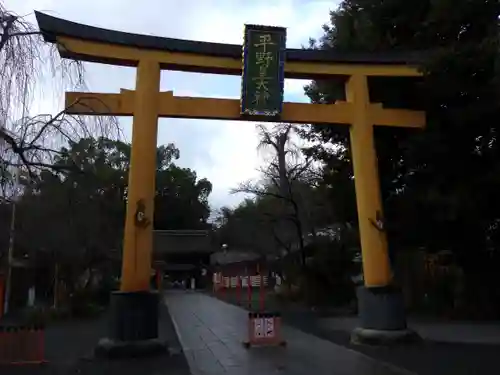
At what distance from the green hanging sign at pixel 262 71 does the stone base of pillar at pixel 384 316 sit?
15.2 ft

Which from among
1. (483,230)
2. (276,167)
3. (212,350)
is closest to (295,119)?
(212,350)

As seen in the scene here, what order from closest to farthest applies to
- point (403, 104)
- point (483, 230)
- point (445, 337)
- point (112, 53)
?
point (112, 53) → point (445, 337) → point (403, 104) → point (483, 230)

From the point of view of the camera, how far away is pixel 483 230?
18.2m

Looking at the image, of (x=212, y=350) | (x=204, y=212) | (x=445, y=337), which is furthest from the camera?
(x=204, y=212)

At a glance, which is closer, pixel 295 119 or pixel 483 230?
pixel 295 119

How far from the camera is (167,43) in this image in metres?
12.9

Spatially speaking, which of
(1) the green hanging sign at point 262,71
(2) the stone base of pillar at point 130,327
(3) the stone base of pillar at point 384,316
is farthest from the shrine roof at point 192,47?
(3) the stone base of pillar at point 384,316

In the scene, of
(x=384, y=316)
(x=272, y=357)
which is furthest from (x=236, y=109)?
(x=384, y=316)

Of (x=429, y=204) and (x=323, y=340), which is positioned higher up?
(x=429, y=204)

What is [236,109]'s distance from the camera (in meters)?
13.2

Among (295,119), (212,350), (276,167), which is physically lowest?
(212,350)

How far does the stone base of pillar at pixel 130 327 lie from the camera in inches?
456

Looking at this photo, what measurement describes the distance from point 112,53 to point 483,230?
1215 centimetres

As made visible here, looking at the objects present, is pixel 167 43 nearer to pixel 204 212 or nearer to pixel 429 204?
pixel 429 204
